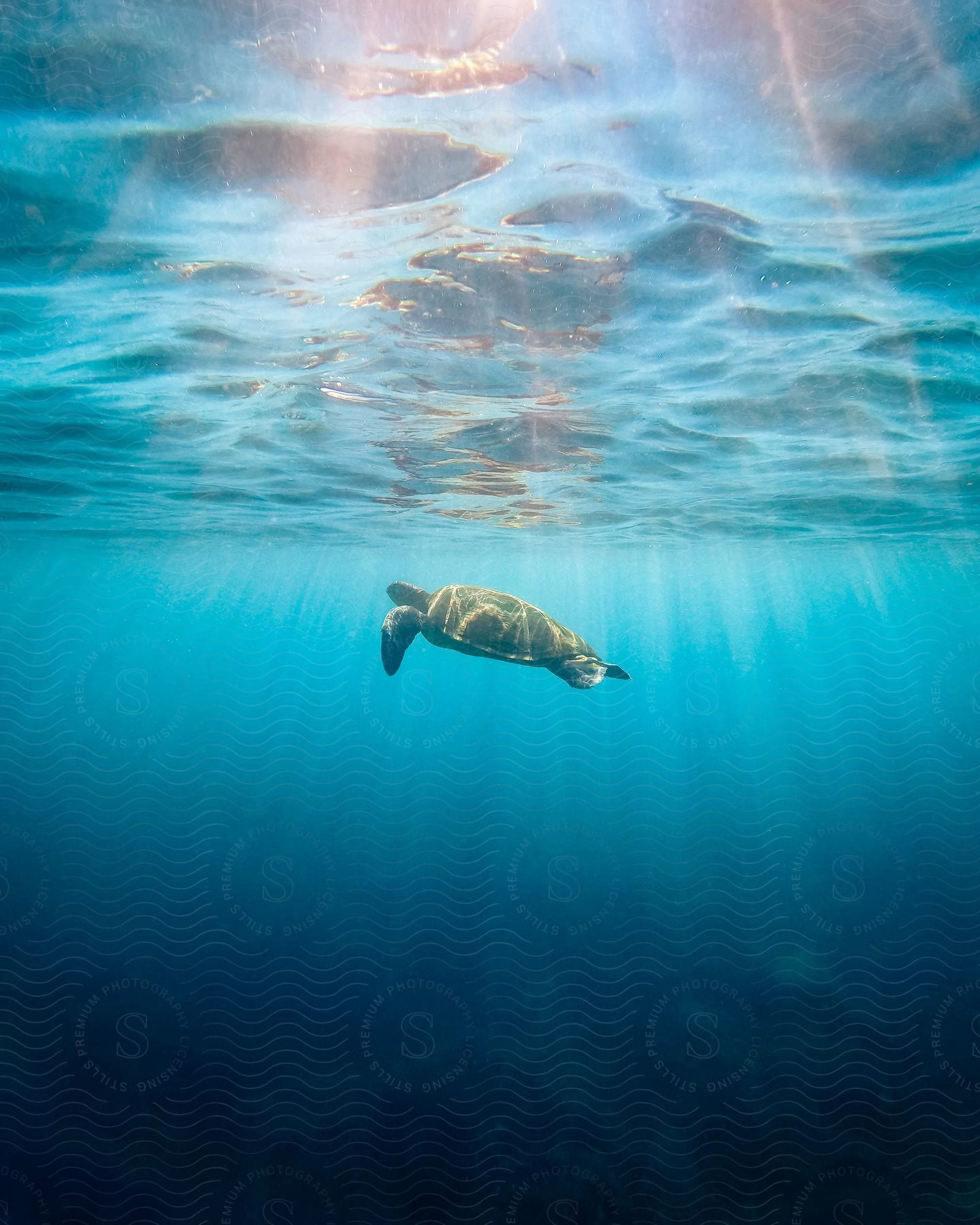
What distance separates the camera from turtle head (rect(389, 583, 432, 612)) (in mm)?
14047

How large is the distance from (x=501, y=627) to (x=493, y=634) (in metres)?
0.20

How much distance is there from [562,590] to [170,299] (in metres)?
55.1

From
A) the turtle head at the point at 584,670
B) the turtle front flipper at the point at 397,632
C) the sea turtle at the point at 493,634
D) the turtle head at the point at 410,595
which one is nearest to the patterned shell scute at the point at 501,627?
the sea turtle at the point at 493,634

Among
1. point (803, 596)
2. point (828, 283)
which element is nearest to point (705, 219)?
point (828, 283)

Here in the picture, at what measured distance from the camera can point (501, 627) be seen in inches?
491

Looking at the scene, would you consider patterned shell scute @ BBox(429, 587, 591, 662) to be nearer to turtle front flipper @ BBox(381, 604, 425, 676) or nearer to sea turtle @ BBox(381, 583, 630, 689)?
sea turtle @ BBox(381, 583, 630, 689)

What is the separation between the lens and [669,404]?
1328 cm

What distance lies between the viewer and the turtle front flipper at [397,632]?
41.7ft

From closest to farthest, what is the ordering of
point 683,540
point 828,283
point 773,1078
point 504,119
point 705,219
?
point 504,119, point 705,219, point 828,283, point 773,1078, point 683,540

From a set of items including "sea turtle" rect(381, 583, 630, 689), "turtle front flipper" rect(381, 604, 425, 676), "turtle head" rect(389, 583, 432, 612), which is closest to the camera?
"sea turtle" rect(381, 583, 630, 689)

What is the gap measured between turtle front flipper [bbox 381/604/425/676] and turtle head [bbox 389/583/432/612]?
0.80m

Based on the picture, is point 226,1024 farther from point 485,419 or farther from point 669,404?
point 669,404

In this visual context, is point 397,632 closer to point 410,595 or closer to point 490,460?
point 410,595

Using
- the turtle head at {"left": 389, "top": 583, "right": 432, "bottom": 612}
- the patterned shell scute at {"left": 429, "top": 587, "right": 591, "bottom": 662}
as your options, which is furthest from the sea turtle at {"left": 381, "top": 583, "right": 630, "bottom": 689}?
the turtle head at {"left": 389, "top": 583, "right": 432, "bottom": 612}
